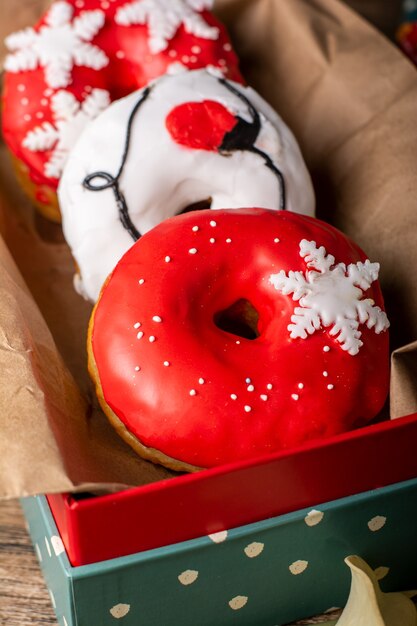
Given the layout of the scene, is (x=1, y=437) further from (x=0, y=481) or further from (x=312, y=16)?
(x=312, y=16)

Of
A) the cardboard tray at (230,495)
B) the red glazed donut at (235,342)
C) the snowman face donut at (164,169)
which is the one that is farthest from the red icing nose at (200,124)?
the cardboard tray at (230,495)

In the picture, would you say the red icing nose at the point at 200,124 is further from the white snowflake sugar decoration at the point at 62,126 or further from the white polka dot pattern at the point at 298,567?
the white polka dot pattern at the point at 298,567

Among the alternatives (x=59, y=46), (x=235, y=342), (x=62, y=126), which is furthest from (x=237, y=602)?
(x=59, y=46)

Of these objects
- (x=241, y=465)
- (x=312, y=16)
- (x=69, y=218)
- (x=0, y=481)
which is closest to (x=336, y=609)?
(x=241, y=465)

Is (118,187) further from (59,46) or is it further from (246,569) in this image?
(246,569)

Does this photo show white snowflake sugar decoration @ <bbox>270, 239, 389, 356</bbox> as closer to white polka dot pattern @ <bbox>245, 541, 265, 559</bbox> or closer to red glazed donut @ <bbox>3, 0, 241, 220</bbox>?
white polka dot pattern @ <bbox>245, 541, 265, 559</bbox>

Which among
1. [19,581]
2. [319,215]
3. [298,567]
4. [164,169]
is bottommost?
[19,581]

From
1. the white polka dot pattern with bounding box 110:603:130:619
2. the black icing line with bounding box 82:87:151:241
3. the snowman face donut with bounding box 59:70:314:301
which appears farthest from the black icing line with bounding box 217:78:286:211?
the white polka dot pattern with bounding box 110:603:130:619
